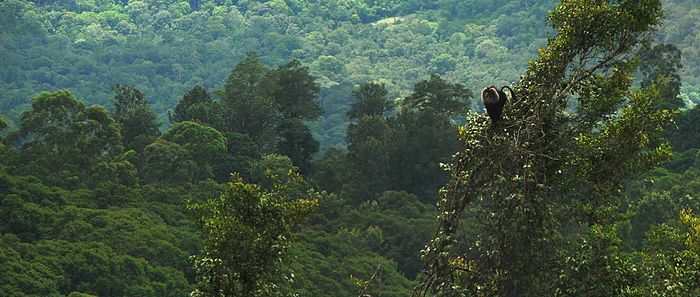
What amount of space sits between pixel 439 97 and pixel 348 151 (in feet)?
33.1

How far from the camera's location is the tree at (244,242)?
10227 mm

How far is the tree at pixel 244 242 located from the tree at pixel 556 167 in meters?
1.54

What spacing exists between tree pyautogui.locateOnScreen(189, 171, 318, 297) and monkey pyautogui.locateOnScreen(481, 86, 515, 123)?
7.58 ft

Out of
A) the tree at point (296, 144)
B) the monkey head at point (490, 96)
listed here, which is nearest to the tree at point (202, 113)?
the tree at point (296, 144)

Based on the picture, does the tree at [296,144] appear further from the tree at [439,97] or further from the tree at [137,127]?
the tree at [137,127]

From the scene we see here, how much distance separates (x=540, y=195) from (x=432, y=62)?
424 feet

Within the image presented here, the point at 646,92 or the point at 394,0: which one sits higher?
the point at 394,0

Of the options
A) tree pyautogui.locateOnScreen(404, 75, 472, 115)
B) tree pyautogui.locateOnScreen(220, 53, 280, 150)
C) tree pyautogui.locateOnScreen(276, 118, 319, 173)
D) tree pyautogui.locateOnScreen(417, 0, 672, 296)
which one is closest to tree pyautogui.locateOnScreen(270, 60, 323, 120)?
tree pyautogui.locateOnScreen(220, 53, 280, 150)

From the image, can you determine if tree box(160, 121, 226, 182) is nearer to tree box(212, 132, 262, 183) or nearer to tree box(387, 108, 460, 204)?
tree box(212, 132, 262, 183)

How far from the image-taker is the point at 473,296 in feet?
32.0

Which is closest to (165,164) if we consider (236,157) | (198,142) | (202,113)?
(198,142)

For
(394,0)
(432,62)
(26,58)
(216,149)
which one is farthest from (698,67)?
(216,149)

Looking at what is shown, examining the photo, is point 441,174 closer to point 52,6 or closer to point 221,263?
point 221,263

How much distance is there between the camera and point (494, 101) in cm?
954
